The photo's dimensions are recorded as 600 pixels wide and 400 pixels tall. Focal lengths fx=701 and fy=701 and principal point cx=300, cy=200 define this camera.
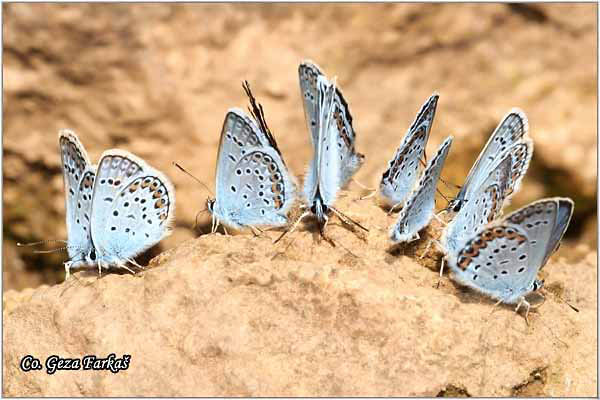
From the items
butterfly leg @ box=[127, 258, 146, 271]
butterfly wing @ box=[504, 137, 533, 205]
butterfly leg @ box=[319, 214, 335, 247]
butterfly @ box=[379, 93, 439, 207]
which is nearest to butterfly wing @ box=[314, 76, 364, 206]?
butterfly leg @ box=[319, 214, 335, 247]

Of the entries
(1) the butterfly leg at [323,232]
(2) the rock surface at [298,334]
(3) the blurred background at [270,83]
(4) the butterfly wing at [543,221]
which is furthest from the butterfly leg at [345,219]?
(3) the blurred background at [270,83]

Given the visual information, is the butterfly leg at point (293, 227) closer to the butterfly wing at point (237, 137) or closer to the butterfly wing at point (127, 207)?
the butterfly wing at point (237, 137)

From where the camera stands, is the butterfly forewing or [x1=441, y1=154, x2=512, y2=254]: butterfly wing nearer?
[x1=441, y1=154, x2=512, y2=254]: butterfly wing

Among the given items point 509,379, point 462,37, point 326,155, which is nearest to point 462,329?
point 509,379

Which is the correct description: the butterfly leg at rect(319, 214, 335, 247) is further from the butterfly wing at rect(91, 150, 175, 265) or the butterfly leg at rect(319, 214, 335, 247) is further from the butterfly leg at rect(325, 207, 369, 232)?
the butterfly wing at rect(91, 150, 175, 265)

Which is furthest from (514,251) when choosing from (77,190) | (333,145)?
(77,190)

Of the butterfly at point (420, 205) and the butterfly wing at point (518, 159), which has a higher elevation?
the butterfly wing at point (518, 159)

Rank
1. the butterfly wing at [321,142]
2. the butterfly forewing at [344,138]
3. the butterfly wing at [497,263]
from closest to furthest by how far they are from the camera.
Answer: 1. the butterfly wing at [497,263]
2. the butterfly wing at [321,142]
3. the butterfly forewing at [344,138]

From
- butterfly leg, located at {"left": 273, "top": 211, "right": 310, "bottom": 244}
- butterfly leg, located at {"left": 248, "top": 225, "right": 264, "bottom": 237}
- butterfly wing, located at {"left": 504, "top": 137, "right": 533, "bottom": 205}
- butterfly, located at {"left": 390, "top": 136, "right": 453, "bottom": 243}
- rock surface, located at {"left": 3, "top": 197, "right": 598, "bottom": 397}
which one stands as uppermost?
butterfly wing, located at {"left": 504, "top": 137, "right": 533, "bottom": 205}
